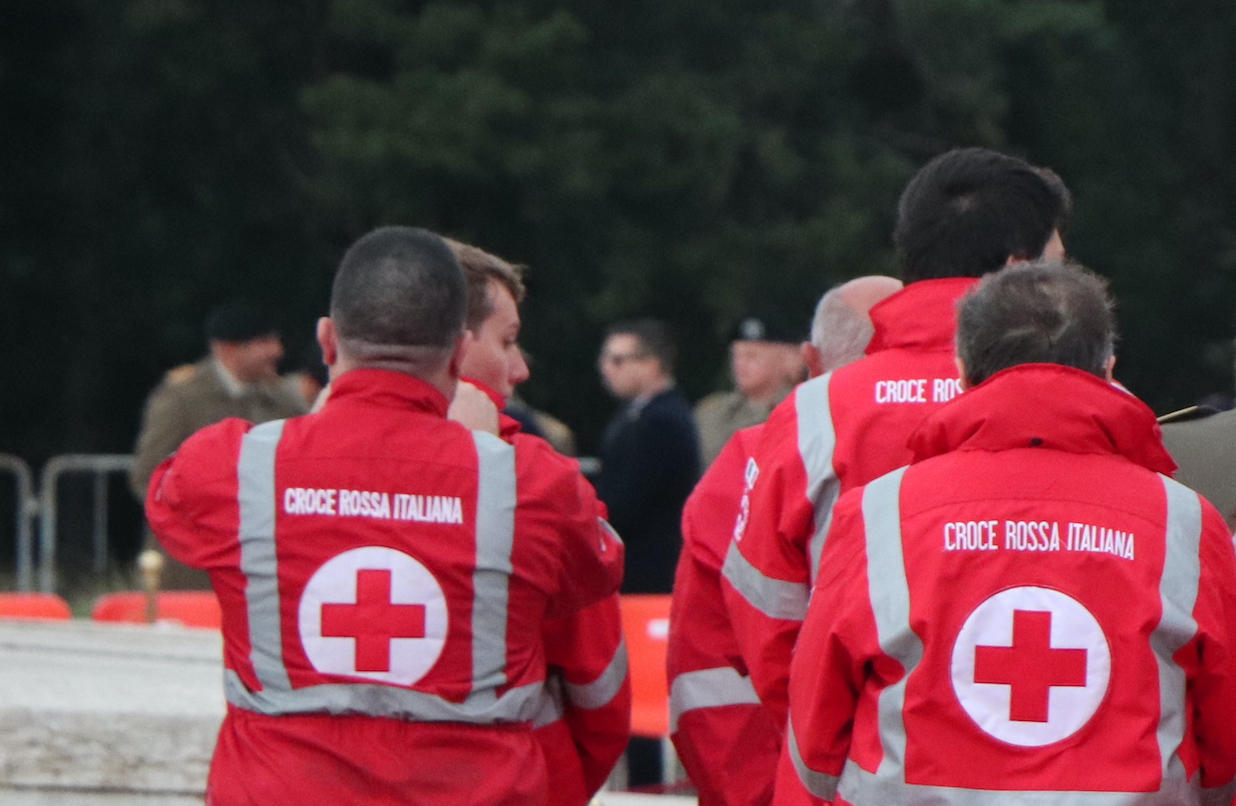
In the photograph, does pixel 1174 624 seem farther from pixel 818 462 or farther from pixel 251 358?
pixel 251 358

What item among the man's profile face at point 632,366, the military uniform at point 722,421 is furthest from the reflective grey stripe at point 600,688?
the military uniform at point 722,421

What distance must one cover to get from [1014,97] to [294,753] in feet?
69.5

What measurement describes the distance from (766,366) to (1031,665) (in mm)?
5722

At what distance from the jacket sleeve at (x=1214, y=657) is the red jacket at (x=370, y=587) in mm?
946

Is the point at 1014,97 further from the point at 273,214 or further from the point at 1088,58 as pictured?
the point at 273,214

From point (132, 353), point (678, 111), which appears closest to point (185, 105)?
point (132, 353)

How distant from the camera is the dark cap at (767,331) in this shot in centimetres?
812

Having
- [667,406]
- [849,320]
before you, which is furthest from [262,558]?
[667,406]

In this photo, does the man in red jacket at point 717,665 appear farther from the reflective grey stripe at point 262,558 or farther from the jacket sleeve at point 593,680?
the reflective grey stripe at point 262,558

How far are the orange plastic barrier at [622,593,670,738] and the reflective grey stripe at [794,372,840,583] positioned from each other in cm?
375

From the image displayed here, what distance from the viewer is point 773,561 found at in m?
3.01

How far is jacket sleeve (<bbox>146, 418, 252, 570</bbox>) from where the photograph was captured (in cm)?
285

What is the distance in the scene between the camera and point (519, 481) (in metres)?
2.89

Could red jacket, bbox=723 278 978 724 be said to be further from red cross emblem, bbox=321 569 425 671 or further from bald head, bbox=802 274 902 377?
red cross emblem, bbox=321 569 425 671
